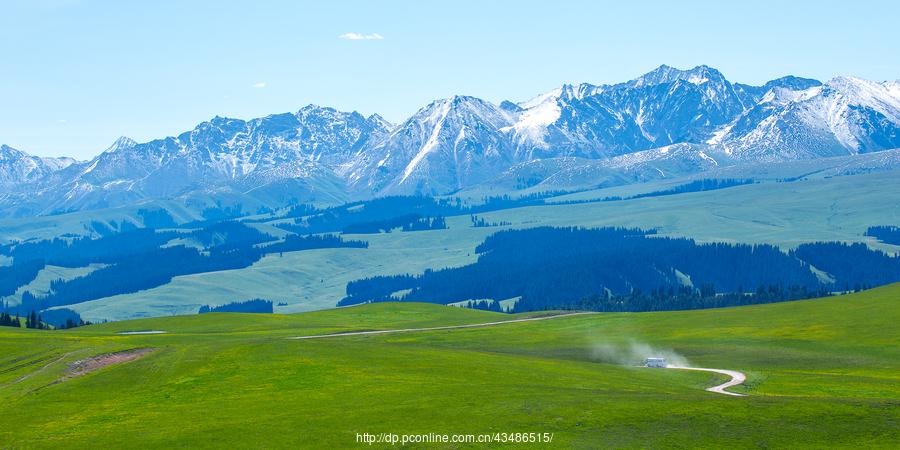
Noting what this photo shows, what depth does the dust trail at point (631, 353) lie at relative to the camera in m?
Result: 110

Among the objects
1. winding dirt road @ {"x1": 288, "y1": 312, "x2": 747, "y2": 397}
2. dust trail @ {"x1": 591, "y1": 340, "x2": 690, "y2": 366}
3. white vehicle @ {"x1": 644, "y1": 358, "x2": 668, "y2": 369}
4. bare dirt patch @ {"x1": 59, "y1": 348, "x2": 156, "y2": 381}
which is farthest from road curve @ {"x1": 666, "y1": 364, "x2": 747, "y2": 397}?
bare dirt patch @ {"x1": 59, "y1": 348, "x2": 156, "y2": 381}

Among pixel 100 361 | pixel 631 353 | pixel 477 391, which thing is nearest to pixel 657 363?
pixel 631 353

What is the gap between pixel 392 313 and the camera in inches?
7712

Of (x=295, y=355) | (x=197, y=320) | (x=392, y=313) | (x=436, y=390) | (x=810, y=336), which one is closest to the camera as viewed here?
(x=436, y=390)

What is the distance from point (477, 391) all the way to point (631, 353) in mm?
50170

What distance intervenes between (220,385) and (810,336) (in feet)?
248

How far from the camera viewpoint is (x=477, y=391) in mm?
72188

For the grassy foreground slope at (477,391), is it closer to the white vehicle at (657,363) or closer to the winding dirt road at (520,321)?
the winding dirt road at (520,321)

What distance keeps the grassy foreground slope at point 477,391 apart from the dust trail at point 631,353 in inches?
19.4

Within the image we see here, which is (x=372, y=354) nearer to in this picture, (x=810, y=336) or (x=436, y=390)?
(x=436, y=390)

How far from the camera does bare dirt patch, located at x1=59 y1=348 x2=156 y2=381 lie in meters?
88.2

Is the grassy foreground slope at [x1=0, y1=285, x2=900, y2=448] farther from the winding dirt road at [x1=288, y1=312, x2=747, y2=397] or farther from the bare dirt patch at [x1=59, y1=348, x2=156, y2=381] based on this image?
the winding dirt road at [x1=288, y1=312, x2=747, y2=397]

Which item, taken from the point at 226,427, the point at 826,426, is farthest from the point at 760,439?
the point at 226,427

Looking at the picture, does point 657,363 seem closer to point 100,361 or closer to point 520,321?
point 100,361
